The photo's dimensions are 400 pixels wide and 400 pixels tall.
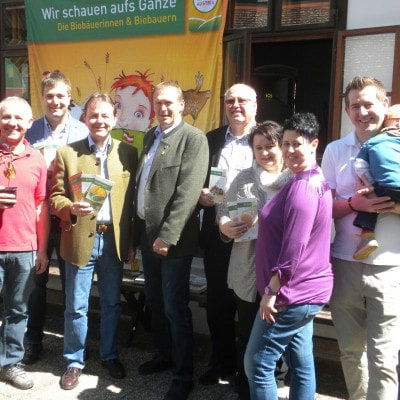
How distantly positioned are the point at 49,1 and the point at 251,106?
3.99 metres

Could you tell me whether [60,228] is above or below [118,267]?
above

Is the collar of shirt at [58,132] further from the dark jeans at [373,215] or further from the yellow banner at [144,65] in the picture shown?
the dark jeans at [373,215]

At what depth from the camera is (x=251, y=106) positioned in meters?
3.18

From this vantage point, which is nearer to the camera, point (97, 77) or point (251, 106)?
point (251, 106)

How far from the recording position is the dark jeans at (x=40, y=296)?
12.0ft

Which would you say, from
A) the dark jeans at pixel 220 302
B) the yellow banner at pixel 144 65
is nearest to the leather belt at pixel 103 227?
the dark jeans at pixel 220 302

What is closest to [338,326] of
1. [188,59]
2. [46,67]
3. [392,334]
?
[392,334]

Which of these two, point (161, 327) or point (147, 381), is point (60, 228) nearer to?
point (161, 327)

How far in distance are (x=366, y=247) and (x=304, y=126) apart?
652 mm

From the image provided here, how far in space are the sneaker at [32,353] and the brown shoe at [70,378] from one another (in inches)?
17.1

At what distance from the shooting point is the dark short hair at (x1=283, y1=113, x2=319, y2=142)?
2.37 metres

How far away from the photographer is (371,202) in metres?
2.47

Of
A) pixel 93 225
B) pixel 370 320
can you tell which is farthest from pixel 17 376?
pixel 370 320

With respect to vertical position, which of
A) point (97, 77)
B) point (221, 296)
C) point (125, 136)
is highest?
point (97, 77)
